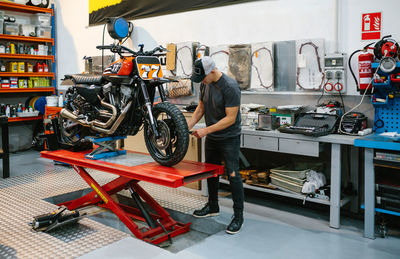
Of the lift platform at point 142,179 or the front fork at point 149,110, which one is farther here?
the front fork at point 149,110

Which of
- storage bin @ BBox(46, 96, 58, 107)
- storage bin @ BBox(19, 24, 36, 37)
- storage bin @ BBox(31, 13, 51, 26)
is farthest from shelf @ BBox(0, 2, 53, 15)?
storage bin @ BBox(46, 96, 58, 107)

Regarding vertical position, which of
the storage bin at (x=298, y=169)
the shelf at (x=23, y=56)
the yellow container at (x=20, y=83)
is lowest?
the storage bin at (x=298, y=169)

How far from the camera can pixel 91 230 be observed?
10.7 ft

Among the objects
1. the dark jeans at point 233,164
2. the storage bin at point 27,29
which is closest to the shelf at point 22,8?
the storage bin at point 27,29

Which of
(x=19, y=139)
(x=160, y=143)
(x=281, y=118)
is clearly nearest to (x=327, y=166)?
(x=281, y=118)

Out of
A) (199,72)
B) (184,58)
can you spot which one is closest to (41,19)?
(184,58)

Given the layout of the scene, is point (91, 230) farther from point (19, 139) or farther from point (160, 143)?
point (19, 139)

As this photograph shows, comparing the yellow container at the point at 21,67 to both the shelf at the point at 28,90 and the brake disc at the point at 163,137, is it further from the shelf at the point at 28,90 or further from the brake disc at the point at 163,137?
the brake disc at the point at 163,137

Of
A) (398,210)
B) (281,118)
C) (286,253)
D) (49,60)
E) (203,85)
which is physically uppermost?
(49,60)

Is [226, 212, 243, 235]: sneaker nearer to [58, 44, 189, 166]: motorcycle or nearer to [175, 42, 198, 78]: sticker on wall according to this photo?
[58, 44, 189, 166]: motorcycle

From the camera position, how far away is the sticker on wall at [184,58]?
5008 mm

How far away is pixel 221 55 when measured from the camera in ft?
15.6

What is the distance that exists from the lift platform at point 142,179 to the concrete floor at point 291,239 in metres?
0.34

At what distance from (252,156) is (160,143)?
169 centimetres
